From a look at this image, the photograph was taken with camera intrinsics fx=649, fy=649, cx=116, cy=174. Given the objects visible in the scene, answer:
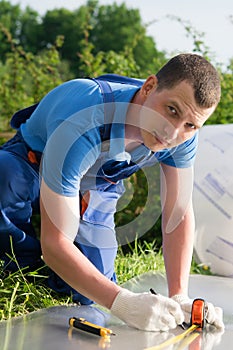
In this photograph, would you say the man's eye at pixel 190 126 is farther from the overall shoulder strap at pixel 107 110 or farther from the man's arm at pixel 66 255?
the man's arm at pixel 66 255

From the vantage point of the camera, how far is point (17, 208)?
114 inches

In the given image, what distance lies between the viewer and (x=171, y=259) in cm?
276

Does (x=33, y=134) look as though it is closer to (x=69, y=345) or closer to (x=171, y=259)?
(x=171, y=259)

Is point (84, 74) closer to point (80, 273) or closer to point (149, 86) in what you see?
point (149, 86)

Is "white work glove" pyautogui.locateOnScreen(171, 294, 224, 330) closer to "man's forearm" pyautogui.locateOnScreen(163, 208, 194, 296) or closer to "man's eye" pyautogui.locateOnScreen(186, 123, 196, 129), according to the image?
"man's forearm" pyautogui.locateOnScreen(163, 208, 194, 296)

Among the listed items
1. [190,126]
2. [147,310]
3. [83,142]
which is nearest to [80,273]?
[147,310]

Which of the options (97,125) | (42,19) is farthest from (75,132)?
(42,19)

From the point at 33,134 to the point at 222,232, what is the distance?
1.48 metres

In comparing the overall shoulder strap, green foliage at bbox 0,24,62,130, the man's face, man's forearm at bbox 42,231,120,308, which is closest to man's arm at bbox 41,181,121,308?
man's forearm at bbox 42,231,120,308

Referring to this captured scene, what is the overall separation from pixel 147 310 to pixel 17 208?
2.98ft

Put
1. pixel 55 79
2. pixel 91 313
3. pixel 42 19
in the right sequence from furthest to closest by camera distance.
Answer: pixel 42 19
pixel 55 79
pixel 91 313

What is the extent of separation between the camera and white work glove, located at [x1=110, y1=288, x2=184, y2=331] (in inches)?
88.1

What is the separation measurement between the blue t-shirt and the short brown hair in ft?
0.56

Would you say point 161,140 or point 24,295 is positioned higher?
point 161,140
